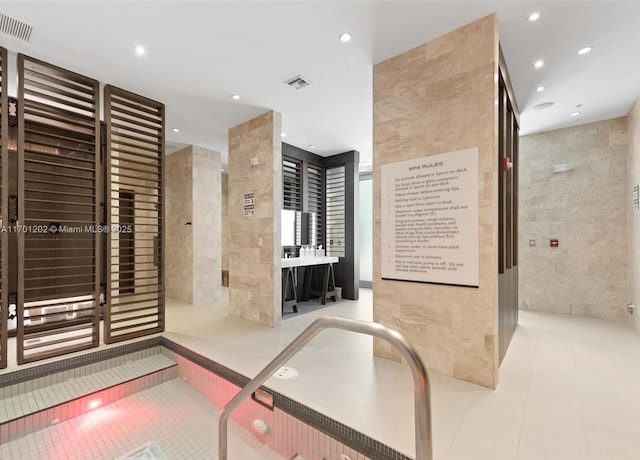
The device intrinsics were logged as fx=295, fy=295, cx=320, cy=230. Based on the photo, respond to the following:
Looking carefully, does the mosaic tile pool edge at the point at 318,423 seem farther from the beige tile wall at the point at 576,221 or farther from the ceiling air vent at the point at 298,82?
the beige tile wall at the point at 576,221

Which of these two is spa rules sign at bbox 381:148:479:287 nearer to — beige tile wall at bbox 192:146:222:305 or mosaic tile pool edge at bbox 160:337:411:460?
mosaic tile pool edge at bbox 160:337:411:460

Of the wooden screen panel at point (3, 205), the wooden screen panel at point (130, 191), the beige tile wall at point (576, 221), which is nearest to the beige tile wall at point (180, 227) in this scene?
the wooden screen panel at point (130, 191)

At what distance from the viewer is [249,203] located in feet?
14.9

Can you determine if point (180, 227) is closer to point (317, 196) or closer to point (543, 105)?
point (317, 196)

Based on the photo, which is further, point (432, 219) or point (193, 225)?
point (193, 225)

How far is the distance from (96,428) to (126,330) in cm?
149

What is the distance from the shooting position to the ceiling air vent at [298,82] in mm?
3340

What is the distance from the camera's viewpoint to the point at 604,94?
3709 millimetres

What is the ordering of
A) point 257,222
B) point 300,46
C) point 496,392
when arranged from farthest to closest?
point 257,222 < point 300,46 < point 496,392

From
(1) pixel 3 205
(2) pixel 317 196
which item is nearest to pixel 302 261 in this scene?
(2) pixel 317 196

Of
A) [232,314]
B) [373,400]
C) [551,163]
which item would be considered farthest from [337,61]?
[551,163]

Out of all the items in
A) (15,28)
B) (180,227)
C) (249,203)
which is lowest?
(180,227)

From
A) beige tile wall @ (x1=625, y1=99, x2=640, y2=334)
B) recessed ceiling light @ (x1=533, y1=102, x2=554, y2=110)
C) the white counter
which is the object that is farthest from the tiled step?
beige tile wall @ (x1=625, y1=99, x2=640, y2=334)

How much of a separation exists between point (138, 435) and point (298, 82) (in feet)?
12.3
